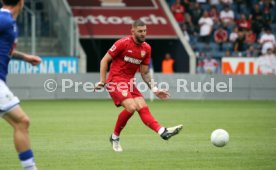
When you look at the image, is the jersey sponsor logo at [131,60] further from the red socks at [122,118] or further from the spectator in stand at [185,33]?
the spectator in stand at [185,33]

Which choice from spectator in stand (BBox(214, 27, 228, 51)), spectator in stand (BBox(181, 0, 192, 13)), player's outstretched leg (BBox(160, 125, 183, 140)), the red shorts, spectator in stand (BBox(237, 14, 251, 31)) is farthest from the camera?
spectator in stand (BBox(181, 0, 192, 13))

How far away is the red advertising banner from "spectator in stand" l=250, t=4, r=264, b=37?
385 centimetres

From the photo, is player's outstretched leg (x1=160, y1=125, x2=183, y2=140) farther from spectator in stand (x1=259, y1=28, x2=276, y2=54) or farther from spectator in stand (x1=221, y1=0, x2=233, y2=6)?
spectator in stand (x1=221, y1=0, x2=233, y2=6)

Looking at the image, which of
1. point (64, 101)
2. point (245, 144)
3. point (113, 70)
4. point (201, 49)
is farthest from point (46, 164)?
point (201, 49)

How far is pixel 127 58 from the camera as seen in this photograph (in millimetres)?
14414

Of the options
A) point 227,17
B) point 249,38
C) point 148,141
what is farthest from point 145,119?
point 227,17

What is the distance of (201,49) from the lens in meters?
37.4

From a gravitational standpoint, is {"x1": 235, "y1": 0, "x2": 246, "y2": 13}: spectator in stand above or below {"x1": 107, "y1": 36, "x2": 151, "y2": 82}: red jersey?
below

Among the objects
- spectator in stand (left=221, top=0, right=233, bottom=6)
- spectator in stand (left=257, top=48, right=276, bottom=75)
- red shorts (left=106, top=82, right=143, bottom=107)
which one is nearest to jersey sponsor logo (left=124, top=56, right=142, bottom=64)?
red shorts (left=106, top=82, right=143, bottom=107)

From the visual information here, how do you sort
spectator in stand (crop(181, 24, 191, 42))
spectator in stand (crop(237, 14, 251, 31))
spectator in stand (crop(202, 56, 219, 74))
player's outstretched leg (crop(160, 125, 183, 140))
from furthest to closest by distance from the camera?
spectator in stand (crop(181, 24, 191, 42))
spectator in stand (crop(237, 14, 251, 31))
spectator in stand (crop(202, 56, 219, 74))
player's outstretched leg (crop(160, 125, 183, 140))

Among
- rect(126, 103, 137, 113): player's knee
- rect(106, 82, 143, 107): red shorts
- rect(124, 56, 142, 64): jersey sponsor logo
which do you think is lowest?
rect(126, 103, 137, 113): player's knee

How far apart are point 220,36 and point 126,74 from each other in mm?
22976

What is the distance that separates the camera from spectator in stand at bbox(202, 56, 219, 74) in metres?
34.9

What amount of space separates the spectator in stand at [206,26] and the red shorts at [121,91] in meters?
22.8
